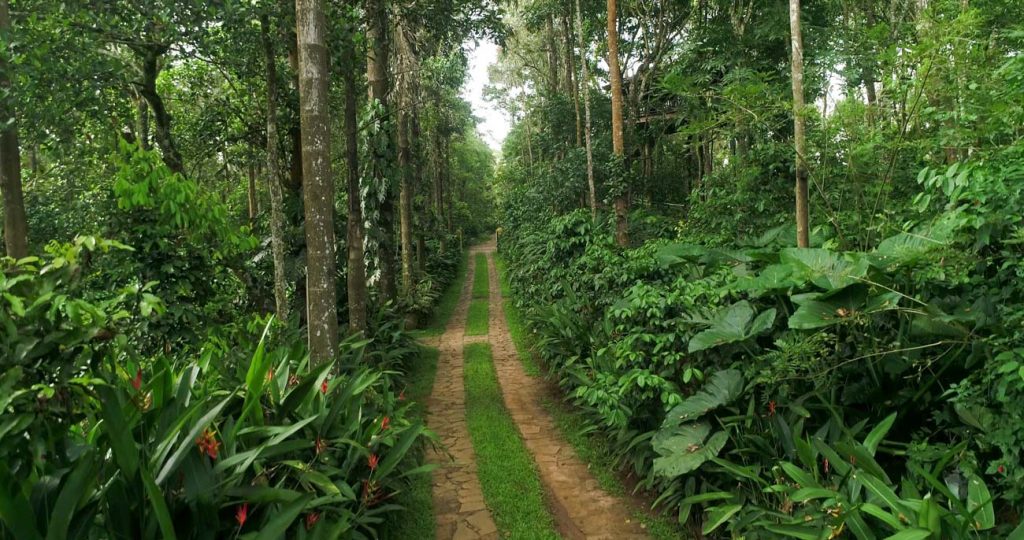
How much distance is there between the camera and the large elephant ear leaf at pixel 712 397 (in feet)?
13.5

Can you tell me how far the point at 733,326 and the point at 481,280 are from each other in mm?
16339

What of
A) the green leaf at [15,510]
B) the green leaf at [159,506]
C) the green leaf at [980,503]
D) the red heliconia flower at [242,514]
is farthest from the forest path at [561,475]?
the green leaf at [15,510]

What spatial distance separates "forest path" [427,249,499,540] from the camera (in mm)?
4270

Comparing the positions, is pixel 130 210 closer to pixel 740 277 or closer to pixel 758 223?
pixel 740 277

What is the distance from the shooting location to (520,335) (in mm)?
11562

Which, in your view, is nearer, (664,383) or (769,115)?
(664,383)

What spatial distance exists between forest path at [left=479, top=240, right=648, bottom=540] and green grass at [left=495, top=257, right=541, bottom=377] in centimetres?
18

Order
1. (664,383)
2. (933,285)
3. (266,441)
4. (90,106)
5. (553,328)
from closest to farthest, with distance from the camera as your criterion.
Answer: (266,441)
(933,285)
(664,383)
(90,106)
(553,328)

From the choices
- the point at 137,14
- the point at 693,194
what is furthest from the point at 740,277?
the point at 137,14

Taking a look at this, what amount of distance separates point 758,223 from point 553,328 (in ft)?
9.85

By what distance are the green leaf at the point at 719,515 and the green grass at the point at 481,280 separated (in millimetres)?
13518

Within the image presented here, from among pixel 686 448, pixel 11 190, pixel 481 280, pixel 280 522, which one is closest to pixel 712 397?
pixel 686 448

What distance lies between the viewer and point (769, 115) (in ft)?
18.3

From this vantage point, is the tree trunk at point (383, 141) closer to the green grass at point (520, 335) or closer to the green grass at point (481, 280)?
the green grass at point (520, 335)
